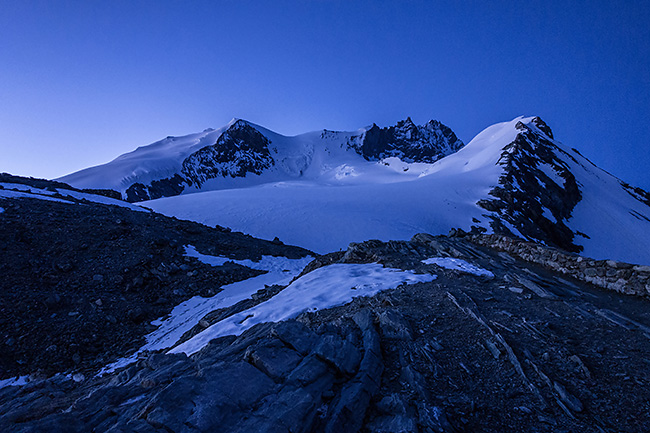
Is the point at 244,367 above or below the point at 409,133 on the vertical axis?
below

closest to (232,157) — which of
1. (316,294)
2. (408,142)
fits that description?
(408,142)

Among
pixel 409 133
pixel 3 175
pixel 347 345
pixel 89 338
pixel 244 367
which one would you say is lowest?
pixel 89 338

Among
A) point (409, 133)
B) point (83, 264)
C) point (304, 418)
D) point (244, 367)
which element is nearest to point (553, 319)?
point (304, 418)

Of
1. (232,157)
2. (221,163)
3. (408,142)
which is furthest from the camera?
(408,142)

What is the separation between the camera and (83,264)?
1368 centimetres

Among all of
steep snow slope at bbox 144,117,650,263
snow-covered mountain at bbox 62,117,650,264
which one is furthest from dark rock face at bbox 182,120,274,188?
steep snow slope at bbox 144,117,650,263

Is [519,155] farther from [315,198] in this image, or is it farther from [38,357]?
[38,357]

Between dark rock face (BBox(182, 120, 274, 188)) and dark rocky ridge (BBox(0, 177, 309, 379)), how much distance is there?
316 feet

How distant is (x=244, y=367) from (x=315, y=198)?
99.5 feet

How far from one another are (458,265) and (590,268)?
457 centimetres

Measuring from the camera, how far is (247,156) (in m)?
129

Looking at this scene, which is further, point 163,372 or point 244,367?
point 163,372

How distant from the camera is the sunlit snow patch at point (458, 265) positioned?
1088cm

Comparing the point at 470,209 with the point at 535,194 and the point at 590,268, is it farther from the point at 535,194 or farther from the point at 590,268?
the point at 590,268
